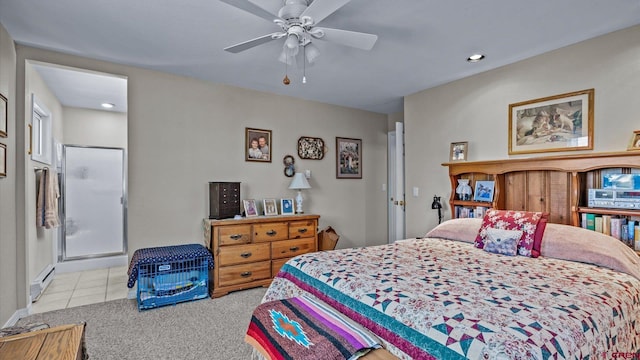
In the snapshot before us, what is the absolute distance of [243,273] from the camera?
12.0 ft

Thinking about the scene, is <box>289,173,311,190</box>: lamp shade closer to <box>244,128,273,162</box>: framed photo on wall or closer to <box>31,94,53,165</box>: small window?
<box>244,128,273,162</box>: framed photo on wall

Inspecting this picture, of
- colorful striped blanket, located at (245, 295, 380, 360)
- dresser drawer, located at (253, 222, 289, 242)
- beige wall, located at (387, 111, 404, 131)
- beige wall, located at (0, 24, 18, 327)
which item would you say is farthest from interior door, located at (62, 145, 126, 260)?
beige wall, located at (387, 111, 404, 131)

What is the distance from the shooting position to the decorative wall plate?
466 cm

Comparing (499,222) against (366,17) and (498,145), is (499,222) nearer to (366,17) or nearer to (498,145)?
(498,145)

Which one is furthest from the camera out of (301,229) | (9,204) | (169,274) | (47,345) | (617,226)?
(301,229)

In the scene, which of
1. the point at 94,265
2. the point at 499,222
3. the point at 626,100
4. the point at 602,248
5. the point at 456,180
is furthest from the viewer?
the point at 94,265

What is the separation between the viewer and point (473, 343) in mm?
1174

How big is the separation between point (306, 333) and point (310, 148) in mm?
3476

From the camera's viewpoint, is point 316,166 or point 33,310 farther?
point 316,166

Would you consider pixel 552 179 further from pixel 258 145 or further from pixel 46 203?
pixel 46 203

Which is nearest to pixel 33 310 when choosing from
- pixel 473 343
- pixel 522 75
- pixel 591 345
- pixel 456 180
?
pixel 473 343

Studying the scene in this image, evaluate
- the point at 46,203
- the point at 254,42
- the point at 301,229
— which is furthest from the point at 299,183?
the point at 46,203

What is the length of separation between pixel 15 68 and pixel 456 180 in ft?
14.9

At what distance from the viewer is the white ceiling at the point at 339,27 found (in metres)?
2.23
